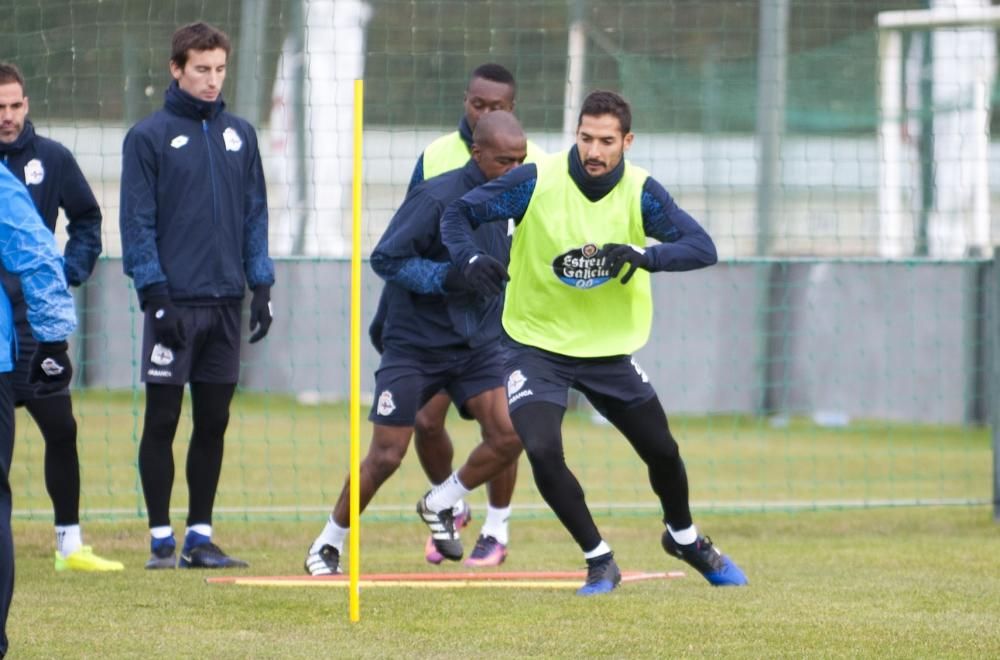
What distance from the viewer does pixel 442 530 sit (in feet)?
27.7

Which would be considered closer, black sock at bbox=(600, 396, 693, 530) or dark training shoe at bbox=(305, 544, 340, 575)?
black sock at bbox=(600, 396, 693, 530)

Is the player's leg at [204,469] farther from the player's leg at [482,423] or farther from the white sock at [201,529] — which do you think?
the player's leg at [482,423]

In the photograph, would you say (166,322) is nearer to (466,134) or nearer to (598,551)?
(466,134)

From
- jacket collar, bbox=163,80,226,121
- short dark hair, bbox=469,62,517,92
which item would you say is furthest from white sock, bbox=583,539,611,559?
jacket collar, bbox=163,80,226,121

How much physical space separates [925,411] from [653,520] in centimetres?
554

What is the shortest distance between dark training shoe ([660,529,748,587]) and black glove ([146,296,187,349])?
2350 mm

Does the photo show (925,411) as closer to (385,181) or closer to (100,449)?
(385,181)

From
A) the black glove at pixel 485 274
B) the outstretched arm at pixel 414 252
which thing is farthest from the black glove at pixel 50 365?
the outstretched arm at pixel 414 252

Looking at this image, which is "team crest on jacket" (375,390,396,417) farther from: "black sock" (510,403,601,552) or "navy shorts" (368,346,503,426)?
"black sock" (510,403,601,552)

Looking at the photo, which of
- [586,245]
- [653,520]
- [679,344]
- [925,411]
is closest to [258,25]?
[653,520]

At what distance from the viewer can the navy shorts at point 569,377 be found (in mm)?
7188

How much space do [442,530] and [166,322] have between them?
166 cm

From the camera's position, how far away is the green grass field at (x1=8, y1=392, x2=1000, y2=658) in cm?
623

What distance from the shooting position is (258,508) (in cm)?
1139
